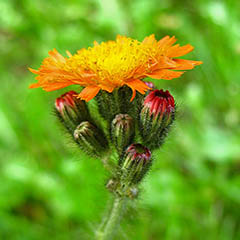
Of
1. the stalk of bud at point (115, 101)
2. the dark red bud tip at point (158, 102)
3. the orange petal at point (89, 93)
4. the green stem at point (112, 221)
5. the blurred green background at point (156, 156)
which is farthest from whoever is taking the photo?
the blurred green background at point (156, 156)

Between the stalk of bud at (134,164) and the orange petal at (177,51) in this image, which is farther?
the orange petal at (177,51)

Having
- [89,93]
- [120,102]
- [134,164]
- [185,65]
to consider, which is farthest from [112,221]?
[185,65]

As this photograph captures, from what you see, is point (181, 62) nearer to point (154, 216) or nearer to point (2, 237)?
point (154, 216)

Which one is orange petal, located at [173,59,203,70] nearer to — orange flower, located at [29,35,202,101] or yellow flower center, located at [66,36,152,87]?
orange flower, located at [29,35,202,101]

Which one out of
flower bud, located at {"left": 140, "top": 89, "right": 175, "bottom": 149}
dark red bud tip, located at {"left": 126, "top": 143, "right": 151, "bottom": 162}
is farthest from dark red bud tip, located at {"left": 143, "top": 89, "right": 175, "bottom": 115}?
dark red bud tip, located at {"left": 126, "top": 143, "right": 151, "bottom": 162}

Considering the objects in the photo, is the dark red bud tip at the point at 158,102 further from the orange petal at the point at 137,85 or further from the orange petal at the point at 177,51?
the orange petal at the point at 177,51

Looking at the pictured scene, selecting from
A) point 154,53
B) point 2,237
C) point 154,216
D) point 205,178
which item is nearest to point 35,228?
point 2,237

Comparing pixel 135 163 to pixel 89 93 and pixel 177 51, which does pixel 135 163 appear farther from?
pixel 177 51

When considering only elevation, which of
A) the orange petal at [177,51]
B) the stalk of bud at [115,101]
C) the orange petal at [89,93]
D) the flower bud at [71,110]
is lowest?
the orange petal at [89,93]

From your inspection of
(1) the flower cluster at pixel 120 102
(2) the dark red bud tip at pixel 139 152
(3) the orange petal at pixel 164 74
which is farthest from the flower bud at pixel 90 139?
(3) the orange petal at pixel 164 74
